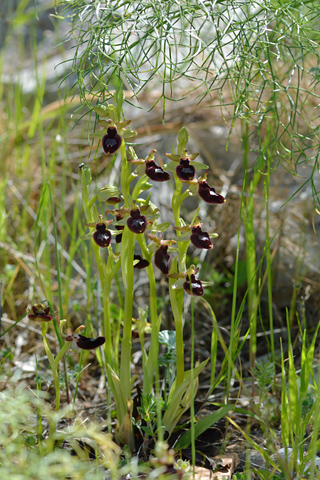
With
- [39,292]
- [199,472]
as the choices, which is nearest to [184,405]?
[199,472]

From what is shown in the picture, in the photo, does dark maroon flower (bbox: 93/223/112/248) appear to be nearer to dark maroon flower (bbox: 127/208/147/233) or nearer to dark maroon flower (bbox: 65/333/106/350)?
dark maroon flower (bbox: 127/208/147/233)

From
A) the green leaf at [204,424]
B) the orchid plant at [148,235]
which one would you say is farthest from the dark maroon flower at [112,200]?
the green leaf at [204,424]

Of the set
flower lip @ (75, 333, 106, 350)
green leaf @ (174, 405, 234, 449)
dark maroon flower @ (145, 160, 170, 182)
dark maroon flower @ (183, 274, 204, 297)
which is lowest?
green leaf @ (174, 405, 234, 449)

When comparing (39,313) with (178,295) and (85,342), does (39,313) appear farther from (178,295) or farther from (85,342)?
(178,295)

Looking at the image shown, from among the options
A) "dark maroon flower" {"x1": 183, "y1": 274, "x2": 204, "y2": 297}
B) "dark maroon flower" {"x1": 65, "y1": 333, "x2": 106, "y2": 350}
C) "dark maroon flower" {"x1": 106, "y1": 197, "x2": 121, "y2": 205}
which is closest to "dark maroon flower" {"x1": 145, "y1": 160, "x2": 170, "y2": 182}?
"dark maroon flower" {"x1": 106, "y1": 197, "x2": 121, "y2": 205}

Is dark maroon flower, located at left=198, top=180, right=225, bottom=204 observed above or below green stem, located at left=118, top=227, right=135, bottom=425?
above
